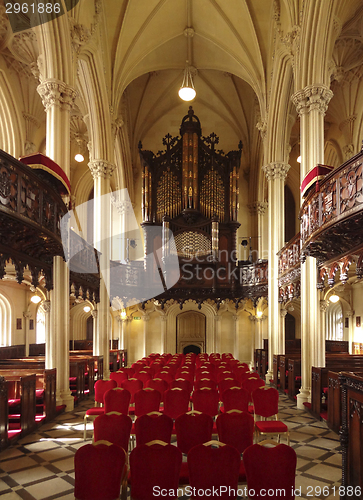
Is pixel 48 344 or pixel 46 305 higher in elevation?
pixel 46 305

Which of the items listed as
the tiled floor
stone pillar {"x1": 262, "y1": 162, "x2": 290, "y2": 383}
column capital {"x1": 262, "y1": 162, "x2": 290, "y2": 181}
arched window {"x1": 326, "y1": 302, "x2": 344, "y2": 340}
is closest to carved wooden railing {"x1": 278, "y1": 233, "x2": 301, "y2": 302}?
stone pillar {"x1": 262, "y1": 162, "x2": 290, "y2": 383}

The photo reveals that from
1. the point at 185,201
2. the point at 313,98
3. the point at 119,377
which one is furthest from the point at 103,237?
the point at 313,98

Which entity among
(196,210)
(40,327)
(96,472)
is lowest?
(40,327)

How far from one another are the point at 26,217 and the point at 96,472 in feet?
15.6

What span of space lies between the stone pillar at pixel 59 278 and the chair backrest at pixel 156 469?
24.5ft

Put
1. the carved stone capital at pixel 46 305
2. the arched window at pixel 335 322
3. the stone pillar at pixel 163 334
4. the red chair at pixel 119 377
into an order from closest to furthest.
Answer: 1. the red chair at pixel 119 377
2. the carved stone capital at pixel 46 305
3. the arched window at pixel 335 322
4. the stone pillar at pixel 163 334

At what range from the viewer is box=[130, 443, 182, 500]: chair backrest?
3.75 m

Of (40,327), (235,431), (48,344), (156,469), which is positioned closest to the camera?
(156,469)

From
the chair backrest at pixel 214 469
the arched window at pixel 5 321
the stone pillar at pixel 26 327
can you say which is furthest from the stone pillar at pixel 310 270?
the stone pillar at pixel 26 327

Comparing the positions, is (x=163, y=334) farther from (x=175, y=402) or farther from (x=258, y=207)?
(x=175, y=402)

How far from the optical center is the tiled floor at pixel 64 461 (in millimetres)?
5547

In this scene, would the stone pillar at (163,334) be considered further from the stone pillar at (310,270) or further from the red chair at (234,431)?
the red chair at (234,431)

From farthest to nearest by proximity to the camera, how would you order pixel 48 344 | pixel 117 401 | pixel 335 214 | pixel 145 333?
1. pixel 145 333
2. pixel 48 344
3. pixel 335 214
4. pixel 117 401

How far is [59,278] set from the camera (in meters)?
10.9
